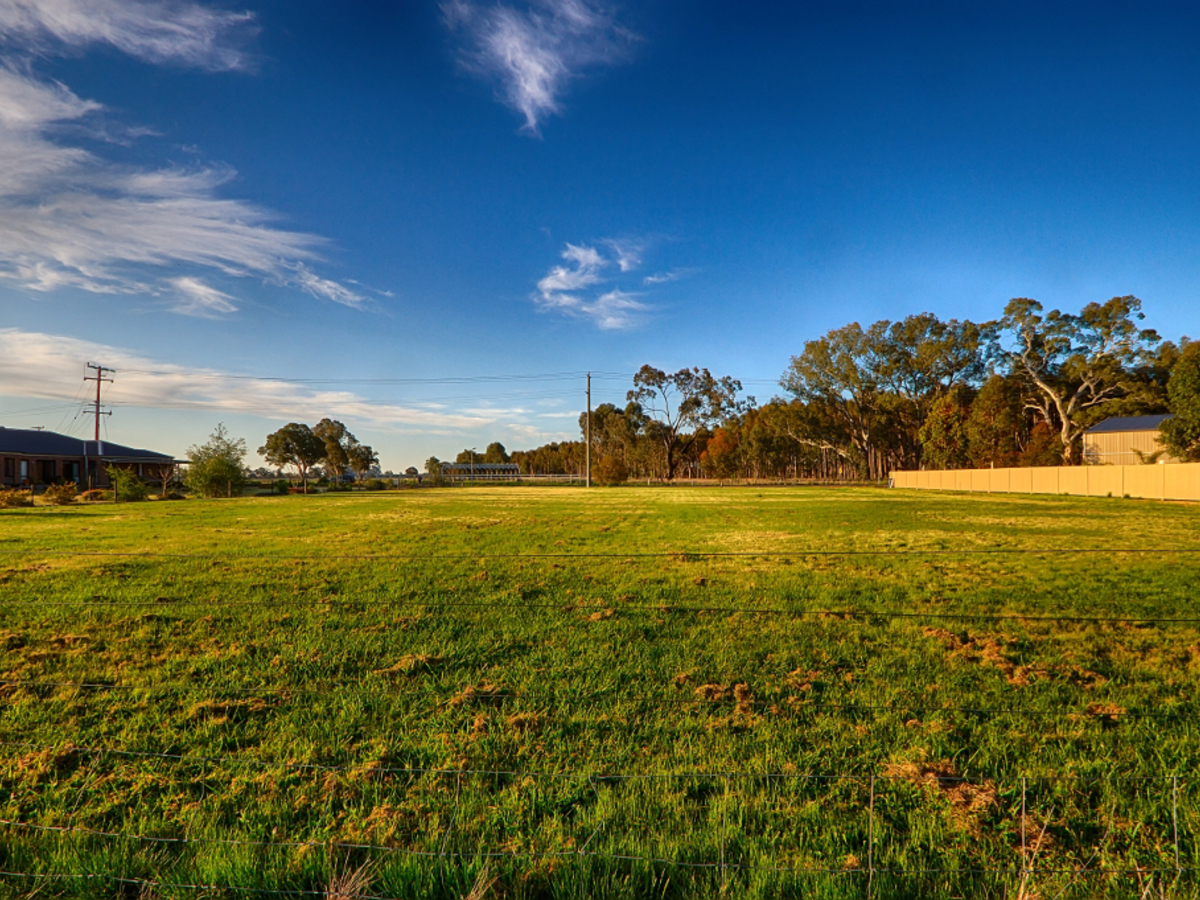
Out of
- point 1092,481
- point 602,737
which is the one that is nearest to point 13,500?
point 602,737

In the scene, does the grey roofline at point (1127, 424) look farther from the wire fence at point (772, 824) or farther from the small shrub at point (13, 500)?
the small shrub at point (13, 500)

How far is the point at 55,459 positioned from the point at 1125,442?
87.3 m

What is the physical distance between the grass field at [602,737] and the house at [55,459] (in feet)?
157

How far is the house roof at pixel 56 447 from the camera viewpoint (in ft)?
155

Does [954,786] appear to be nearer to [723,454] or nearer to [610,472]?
[610,472]

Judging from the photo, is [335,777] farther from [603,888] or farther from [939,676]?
[939,676]

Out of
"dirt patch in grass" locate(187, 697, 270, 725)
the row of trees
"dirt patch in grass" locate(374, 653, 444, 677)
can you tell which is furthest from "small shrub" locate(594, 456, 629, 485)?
"dirt patch in grass" locate(187, 697, 270, 725)

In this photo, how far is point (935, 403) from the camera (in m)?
56.3

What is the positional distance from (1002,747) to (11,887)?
4.91m

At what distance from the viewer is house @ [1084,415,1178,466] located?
4066 cm

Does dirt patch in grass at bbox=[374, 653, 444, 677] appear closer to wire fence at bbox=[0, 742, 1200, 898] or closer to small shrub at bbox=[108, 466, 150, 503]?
wire fence at bbox=[0, 742, 1200, 898]

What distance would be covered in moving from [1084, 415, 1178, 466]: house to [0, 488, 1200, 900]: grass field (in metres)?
46.0

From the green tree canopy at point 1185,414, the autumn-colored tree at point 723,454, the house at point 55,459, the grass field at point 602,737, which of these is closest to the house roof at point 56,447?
the house at point 55,459

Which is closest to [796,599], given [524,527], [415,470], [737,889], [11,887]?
[737,889]
